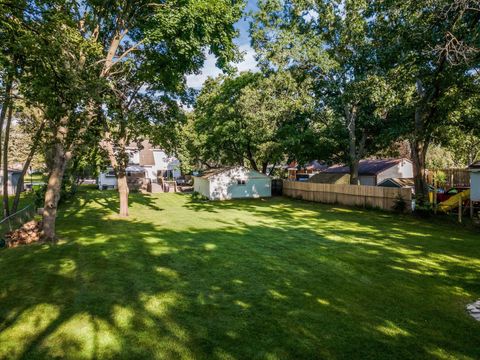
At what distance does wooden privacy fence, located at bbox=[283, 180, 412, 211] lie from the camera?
22.6 metres

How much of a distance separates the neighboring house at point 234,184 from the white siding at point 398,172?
14.1 meters

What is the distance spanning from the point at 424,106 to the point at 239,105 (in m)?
17.2

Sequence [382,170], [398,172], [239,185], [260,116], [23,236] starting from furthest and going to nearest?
1. [398,172]
2. [382,170]
3. [239,185]
4. [260,116]
5. [23,236]

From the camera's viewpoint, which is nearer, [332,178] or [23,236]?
[23,236]

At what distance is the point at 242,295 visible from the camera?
827 cm

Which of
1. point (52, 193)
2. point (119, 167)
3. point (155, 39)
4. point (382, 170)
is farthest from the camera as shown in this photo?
point (382, 170)

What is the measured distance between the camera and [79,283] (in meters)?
9.02

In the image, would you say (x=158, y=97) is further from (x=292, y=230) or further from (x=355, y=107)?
(x=355, y=107)

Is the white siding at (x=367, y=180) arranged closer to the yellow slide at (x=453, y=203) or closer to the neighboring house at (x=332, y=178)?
the neighboring house at (x=332, y=178)

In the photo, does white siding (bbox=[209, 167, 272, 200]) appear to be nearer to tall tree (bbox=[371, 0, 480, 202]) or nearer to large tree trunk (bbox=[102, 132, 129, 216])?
large tree trunk (bbox=[102, 132, 129, 216])

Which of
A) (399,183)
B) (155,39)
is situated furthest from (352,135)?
(155,39)

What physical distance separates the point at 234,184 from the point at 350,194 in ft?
41.7

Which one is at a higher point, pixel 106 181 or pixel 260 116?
pixel 260 116

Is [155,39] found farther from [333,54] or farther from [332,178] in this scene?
[332,178]
